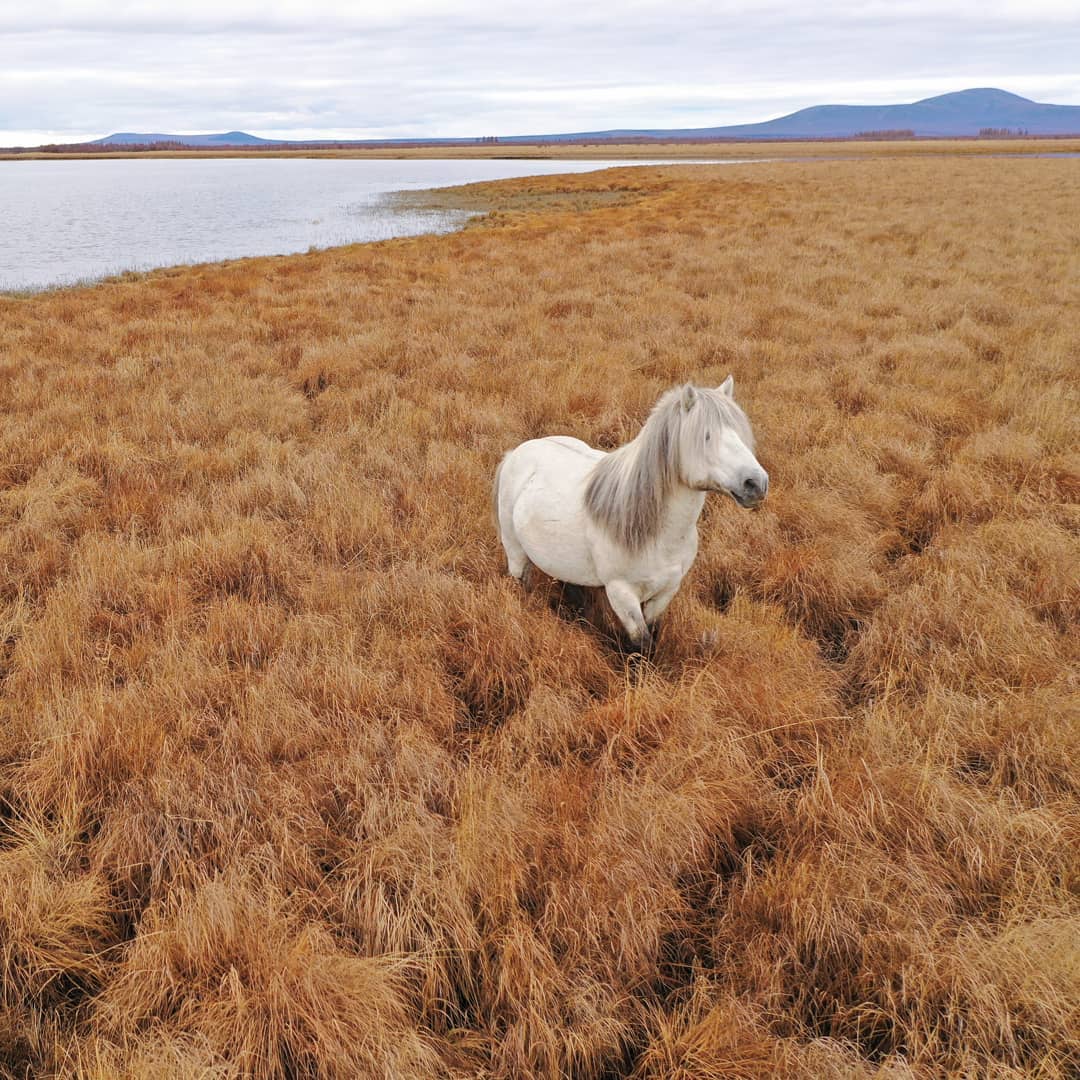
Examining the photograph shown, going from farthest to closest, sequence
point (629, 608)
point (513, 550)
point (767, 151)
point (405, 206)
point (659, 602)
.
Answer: point (767, 151), point (405, 206), point (513, 550), point (659, 602), point (629, 608)

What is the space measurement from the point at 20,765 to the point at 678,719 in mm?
2577

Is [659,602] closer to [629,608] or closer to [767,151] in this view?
[629,608]

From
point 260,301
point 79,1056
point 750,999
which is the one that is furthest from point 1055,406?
point 260,301

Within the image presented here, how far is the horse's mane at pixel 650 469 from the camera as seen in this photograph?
106 inches

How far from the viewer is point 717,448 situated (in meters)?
2.63

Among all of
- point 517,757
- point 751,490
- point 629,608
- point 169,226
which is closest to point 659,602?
point 629,608

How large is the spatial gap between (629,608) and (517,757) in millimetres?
887

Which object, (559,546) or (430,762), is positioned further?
(559,546)

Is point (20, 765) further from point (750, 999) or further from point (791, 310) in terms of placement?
point (791, 310)

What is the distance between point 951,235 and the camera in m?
15.5

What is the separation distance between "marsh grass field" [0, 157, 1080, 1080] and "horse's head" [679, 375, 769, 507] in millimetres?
885

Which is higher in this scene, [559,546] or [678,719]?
[559,546]

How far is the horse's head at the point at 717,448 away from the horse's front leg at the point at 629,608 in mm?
623

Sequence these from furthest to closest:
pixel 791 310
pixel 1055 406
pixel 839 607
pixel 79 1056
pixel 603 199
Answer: pixel 603 199 < pixel 791 310 < pixel 1055 406 < pixel 839 607 < pixel 79 1056
